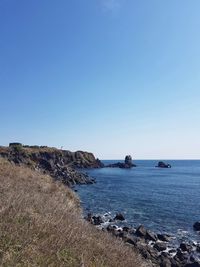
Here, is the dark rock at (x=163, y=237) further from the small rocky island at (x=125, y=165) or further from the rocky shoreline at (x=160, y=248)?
the small rocky island at (x=125, y=165)

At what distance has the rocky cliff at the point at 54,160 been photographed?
274ft

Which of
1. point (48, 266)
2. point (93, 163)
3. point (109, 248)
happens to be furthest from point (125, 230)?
point (93, 163)

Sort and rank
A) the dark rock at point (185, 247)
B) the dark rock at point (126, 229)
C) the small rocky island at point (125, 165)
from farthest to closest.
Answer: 1. the small rocky island at point (125, 165)
2. the dark rock at point (126, 229)
3. the dark rock at point (185, 247)

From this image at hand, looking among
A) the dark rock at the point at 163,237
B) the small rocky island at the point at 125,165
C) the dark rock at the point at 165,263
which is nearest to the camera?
the dark rock at the point at 165,263

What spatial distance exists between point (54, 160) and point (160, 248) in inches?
3506

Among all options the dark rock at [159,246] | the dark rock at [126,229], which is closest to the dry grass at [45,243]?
the dark rock at [159,246]

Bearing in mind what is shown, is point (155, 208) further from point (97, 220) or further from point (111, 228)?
point (111, 228)

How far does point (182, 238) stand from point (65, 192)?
612 inches

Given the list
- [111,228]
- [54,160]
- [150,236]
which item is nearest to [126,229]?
[111,228]

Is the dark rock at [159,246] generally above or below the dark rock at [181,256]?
above

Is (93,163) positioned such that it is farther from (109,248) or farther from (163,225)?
(109,248)

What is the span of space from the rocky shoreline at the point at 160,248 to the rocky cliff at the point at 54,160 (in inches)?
572

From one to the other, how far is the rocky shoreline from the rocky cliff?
14.5 meters

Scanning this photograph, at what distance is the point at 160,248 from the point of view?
1134 inches
